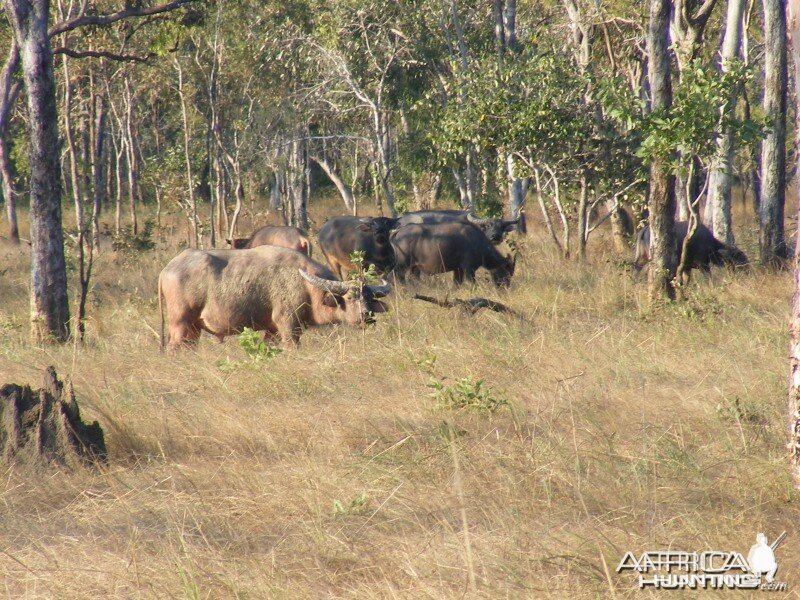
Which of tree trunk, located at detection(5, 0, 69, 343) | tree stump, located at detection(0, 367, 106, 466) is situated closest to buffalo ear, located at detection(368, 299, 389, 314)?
tree trunk, located at detection(5, 0, 69, 343)

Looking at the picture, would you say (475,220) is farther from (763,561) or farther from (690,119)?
(763,561)

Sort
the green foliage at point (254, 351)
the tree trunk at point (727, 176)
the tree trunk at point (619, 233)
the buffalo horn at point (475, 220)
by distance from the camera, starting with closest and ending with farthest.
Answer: the green foliage at point (254, 351) → the tree trunk at point (727, 176) → the buffalo horn at point (475, 220) → the tree trunk at point (619, 233)

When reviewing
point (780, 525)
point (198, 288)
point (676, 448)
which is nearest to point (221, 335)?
point (198, 288)

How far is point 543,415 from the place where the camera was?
245 inches

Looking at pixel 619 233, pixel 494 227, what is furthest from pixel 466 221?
pixel 619 233

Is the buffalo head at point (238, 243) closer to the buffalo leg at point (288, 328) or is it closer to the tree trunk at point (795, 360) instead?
the buffalo leg at point (288, 328)

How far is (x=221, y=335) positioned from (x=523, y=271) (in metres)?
7.59

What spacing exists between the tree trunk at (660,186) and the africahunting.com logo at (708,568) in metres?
6.97

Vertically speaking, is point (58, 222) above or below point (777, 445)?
above

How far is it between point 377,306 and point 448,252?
671 centimetres

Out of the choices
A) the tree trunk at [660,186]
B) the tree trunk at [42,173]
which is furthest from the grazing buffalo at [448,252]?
the tree trunk at [42,173]

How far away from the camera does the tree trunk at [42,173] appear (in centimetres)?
966

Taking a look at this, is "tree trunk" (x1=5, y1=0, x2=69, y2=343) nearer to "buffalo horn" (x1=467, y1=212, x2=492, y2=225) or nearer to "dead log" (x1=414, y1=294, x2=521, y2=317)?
"dead log" (x1=414, y1=294, x2=521, y2=317)

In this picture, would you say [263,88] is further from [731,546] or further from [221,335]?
[731,546]
